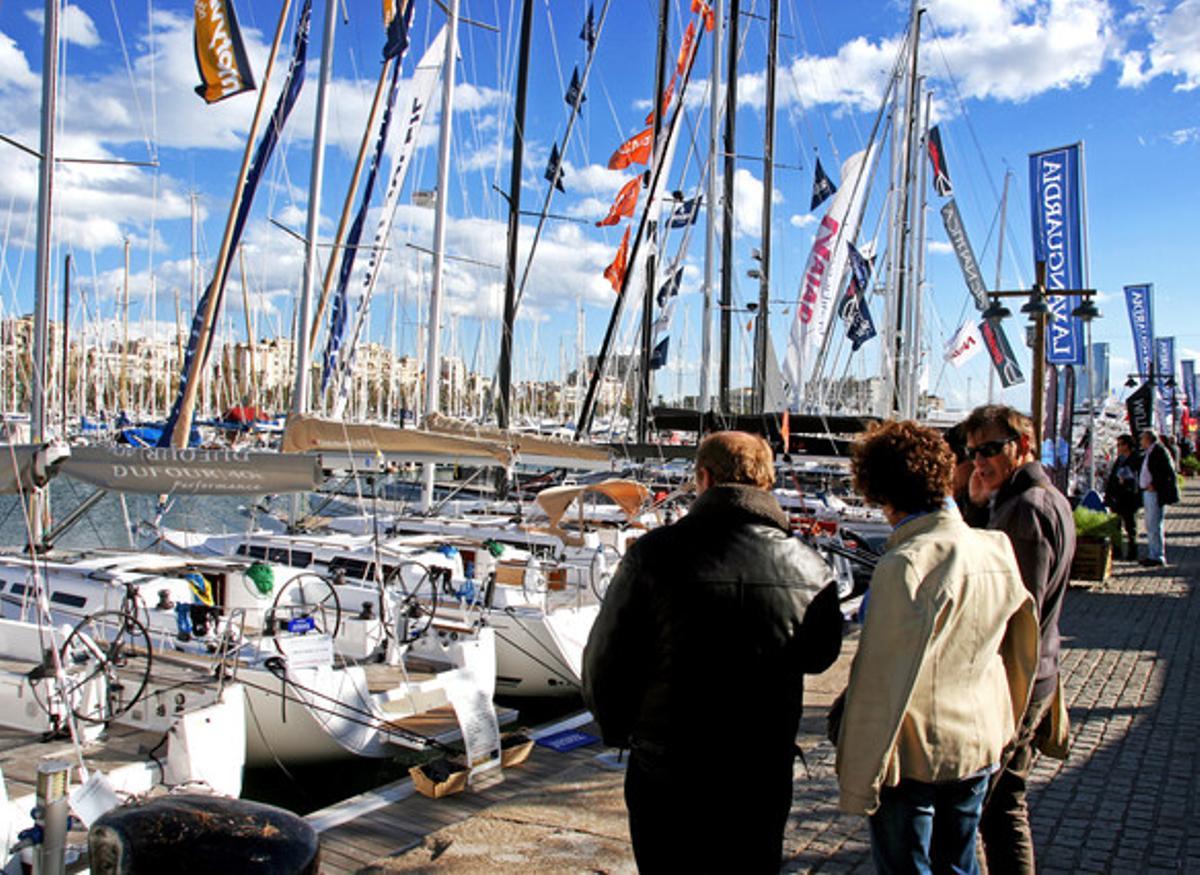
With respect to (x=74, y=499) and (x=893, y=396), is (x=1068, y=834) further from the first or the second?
(x=74, y=499)

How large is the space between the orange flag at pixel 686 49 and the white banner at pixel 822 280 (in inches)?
170

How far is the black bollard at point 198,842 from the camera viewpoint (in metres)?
2.17

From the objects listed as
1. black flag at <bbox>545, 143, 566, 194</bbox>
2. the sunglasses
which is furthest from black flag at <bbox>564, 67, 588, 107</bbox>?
the sunglasses

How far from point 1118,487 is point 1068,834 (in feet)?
43.3

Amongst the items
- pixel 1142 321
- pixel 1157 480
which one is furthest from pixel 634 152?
pixel 1142 321

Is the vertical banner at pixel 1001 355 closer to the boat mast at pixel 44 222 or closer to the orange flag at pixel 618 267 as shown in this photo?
the orange flag at pixel 618 267

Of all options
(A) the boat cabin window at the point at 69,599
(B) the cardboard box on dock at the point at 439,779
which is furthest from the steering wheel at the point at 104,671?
(B) the cardboard box on dock at the point at 439,779

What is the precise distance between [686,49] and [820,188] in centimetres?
622

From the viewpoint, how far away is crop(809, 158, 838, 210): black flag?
24812mm

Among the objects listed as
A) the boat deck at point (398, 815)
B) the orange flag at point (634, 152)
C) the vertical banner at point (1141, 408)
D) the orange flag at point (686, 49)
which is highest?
the orange flag at point (686, 49)

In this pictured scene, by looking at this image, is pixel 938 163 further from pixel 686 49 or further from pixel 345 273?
pixel 345 273

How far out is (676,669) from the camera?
8.90 feet

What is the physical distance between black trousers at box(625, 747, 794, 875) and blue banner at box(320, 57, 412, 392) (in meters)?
13.5

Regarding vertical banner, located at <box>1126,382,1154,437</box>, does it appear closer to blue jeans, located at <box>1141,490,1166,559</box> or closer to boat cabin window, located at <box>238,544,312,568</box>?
blue jeans, located at <box>1141,490,1166,559</box>
